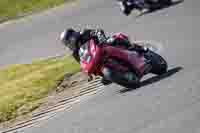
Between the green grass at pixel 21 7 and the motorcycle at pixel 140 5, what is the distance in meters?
5.81

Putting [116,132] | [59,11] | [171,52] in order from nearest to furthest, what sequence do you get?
[116,132], [171,52], [59,11]

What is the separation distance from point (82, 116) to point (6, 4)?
19.2 m

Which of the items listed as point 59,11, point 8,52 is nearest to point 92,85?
point 8,52

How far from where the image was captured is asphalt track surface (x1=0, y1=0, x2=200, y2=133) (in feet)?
38.0

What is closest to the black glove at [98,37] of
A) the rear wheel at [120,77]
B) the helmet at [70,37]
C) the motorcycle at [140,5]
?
the helmet at [70,37]

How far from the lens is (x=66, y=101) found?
15.3 metres

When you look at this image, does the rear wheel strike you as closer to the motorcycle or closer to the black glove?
the black glove

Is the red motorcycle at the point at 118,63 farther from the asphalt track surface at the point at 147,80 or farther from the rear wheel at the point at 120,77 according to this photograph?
the asphalt track surface at the point at 147,80

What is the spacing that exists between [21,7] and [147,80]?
16.4m

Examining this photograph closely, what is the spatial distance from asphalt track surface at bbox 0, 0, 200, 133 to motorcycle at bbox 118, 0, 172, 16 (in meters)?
0.36

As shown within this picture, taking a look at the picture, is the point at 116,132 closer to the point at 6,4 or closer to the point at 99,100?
the point at 99,100

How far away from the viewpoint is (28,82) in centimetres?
1830

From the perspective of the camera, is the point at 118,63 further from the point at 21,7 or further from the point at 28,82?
the point at 21,7

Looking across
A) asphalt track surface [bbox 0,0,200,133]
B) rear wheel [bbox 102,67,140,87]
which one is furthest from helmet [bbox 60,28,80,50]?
asphalt track surface [bbox 0,0,200,133]
